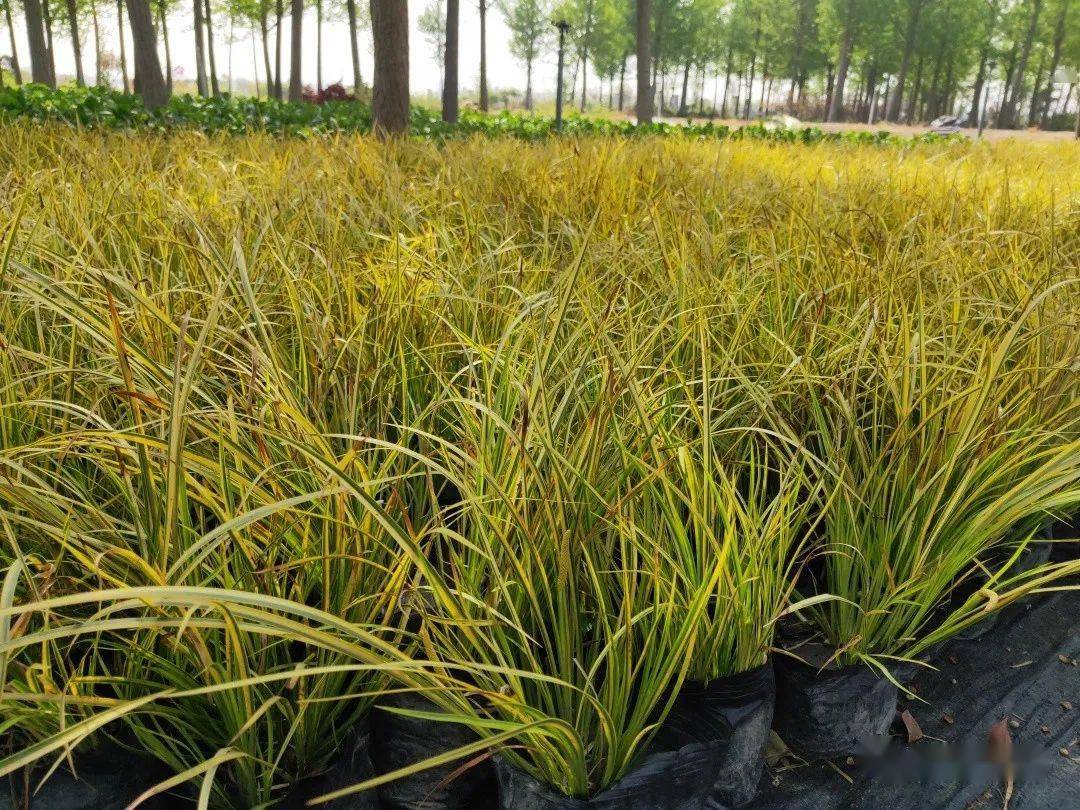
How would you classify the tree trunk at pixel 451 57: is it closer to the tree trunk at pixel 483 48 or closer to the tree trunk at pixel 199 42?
the tree trunk at pixel 199 42

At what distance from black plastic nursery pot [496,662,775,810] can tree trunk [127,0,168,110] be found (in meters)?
8.03

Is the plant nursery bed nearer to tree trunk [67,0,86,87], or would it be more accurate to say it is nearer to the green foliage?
the green foliage

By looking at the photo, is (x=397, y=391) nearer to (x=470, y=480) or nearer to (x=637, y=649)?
(x=470, y=480)

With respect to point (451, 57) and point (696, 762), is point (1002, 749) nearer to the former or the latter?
point (696, 762)

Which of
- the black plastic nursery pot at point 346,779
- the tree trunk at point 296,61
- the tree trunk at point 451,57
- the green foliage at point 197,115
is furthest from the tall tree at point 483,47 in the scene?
the black plastic nursery pot at point 346,779

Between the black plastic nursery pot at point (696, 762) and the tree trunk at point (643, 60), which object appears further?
the tree trunk at point (643, 60)

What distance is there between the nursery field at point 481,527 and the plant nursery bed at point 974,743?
0.03m

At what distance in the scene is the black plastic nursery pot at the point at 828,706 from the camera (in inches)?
50.4

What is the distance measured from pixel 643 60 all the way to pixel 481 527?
1242cm

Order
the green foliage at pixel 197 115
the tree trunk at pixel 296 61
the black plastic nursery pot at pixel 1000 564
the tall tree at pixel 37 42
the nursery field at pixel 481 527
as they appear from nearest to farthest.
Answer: the nursery field at pixel 481 527 → the black plastic nursery pot at pixel 1000 564 → the green foliage at pixel 197 115 → the tall tree at pixel 37 42 → the tree trunk at pixel 296 61

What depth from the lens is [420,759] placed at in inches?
44.0

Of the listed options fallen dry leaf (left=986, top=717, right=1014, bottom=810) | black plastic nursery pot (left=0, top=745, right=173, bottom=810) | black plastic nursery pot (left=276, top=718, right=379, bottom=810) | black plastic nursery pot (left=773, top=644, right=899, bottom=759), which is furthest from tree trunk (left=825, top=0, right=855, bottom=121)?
black plastic nursery pot (left=0, top=745, right=173, bottom=810)

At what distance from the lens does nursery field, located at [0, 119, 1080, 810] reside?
93cm

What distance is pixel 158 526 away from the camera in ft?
3.26
